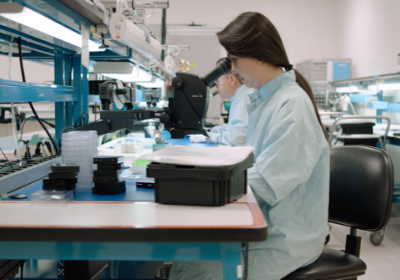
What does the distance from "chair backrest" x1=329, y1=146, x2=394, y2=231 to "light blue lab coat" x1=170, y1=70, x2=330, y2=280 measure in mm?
237

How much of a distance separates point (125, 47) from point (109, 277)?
1.43 metres

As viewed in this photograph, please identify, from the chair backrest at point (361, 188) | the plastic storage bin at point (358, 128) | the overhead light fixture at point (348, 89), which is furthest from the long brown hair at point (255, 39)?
the overhead light fixture at point (348, 89)

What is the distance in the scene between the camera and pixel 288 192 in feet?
3.70

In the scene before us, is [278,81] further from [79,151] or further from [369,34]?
[369,34]

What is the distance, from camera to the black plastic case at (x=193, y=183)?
0.94 m

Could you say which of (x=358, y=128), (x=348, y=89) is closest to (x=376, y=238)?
(x=358, y=128)

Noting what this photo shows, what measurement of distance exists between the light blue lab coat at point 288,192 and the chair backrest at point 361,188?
0.24 m

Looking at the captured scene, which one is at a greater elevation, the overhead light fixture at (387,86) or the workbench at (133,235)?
the overhead light fixture at (387,86)

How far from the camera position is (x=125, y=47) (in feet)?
7.48

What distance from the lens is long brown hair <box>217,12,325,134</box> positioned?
4.27 feet

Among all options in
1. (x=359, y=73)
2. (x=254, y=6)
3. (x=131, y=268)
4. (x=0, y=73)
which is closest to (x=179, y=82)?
(x=131, y=268)

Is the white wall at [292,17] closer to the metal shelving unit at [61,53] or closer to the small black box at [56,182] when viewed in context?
the metal shelving unit at [61,53]

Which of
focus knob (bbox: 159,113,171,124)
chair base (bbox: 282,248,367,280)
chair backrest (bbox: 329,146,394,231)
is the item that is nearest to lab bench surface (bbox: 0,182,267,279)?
chair base (bbox: 282,248,367,280)

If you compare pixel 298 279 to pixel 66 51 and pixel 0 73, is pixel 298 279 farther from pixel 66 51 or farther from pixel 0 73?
pixel 0 73
